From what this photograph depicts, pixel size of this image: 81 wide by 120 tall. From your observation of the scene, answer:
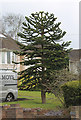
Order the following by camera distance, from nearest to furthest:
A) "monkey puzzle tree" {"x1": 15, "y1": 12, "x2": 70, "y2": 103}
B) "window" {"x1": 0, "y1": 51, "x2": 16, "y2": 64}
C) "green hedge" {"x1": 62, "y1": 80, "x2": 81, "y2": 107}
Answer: "green hedge" {"x1": 62, "y1": 80, "x2": 81, "y2": 107} < "monkey puzzle tree" {"x1": 15, "y1": 12, "x2": 70, "y2": 103} < "window" {"x1": 0, "y1": 51, "x2": 16, "y2": 64}

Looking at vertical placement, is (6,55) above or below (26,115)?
above

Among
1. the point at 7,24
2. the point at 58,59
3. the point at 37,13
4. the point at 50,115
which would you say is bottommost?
the point at 50,115

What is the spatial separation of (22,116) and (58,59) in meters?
5.68

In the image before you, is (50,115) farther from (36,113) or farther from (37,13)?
(37,13)

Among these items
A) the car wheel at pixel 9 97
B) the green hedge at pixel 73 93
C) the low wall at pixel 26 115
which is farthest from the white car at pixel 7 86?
the green hedge at pixel 73 93

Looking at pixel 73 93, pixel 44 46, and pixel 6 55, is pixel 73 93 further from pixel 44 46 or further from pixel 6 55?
pixel 6 55

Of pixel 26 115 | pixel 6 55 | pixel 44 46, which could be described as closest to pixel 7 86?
pixel 44 46

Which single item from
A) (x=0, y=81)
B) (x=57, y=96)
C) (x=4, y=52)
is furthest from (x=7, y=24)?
(x=57, y=96)

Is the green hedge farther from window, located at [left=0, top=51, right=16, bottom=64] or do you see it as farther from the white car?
window, located at [left=0, top=51, right=16, bottom=64]

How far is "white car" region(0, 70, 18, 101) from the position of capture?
1571 cm

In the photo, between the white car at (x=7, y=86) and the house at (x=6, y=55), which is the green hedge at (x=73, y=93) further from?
the house at (x=6, y=55)

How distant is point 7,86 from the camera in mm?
16094

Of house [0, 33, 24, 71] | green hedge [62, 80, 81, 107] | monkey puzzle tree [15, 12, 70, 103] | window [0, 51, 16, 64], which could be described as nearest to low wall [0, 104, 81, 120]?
green hedge [62, 80, 81, 107]

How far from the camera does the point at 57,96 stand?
11242mm
